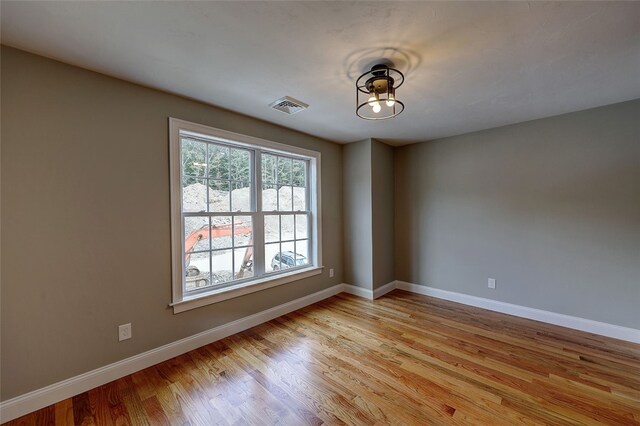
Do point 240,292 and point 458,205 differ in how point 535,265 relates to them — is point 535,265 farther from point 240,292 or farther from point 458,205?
point 240,292

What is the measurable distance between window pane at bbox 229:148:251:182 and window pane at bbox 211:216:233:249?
0.48m

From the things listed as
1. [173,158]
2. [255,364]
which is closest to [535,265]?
[255,364]

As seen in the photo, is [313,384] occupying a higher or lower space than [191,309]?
lower

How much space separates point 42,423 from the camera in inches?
64.5

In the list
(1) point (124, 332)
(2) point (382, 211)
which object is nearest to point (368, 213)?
(2) point (382, 211)

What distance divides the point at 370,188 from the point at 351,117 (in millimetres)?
1183

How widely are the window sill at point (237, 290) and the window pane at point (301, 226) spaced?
1.57 feet

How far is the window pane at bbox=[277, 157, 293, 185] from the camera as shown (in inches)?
136

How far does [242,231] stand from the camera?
3.00 metres

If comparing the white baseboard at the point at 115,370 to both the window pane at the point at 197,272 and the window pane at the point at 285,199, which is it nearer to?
the window pane at the point at 197,272

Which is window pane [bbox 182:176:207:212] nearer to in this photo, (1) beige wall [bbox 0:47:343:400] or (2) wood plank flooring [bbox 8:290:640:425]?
(1) beige wall [bbox 0:47:343:400]

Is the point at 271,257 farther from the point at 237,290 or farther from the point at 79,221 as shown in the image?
the point at 79,221

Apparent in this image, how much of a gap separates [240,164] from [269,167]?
16.8 inches

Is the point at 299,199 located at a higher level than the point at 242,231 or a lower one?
higher
